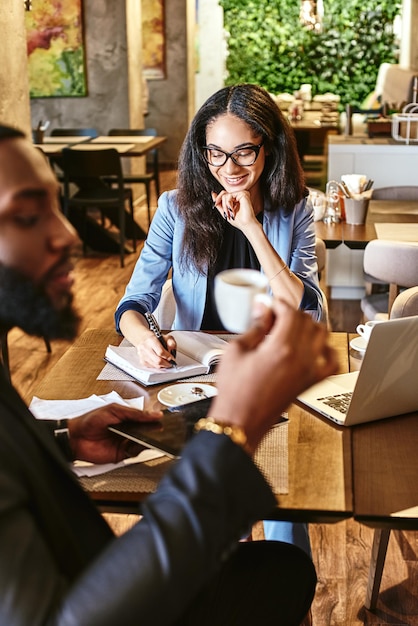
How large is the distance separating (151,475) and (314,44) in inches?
557

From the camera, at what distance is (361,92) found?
1470cm

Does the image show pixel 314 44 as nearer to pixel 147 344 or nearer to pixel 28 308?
pixel 147 344

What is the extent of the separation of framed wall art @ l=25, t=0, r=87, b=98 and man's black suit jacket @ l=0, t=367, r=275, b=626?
859 cm

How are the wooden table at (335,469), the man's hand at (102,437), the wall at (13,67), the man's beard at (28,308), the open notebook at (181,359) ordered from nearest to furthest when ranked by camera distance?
the man's beard at (28,308)
the wooden table at (335,469)
the man's hand at (102,437)
the open notebook at (181,359)
the wall at (13,67)

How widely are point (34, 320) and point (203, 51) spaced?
15.1 meters

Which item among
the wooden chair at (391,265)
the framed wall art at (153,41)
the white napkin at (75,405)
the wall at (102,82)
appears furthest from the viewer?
the framed wall art at (153,41)

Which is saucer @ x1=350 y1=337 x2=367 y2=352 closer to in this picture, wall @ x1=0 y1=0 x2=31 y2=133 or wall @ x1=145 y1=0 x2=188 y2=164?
wall @ x1=0 y1=0 x2=31 y2=133

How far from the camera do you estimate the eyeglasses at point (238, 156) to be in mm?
2420

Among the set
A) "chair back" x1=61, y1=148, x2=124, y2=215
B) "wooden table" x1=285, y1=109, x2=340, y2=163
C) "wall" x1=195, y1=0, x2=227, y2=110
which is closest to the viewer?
"chair back" x1=61, y1=148, x2=124, y2=215

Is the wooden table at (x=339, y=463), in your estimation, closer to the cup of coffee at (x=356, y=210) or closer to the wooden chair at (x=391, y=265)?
the wooden chair at (x=391, y=265)

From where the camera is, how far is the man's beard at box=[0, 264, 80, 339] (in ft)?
3.42

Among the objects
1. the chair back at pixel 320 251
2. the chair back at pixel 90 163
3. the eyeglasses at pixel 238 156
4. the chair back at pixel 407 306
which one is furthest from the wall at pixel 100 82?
the chair back at pixel 407 306

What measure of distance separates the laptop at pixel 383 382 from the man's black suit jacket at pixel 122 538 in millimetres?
560

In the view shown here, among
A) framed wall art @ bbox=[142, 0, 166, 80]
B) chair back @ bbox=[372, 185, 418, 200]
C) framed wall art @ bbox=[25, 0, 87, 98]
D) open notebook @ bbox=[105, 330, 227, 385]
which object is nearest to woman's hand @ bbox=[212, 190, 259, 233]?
open notebook @ bbox=[105, 330, 227, 385]
